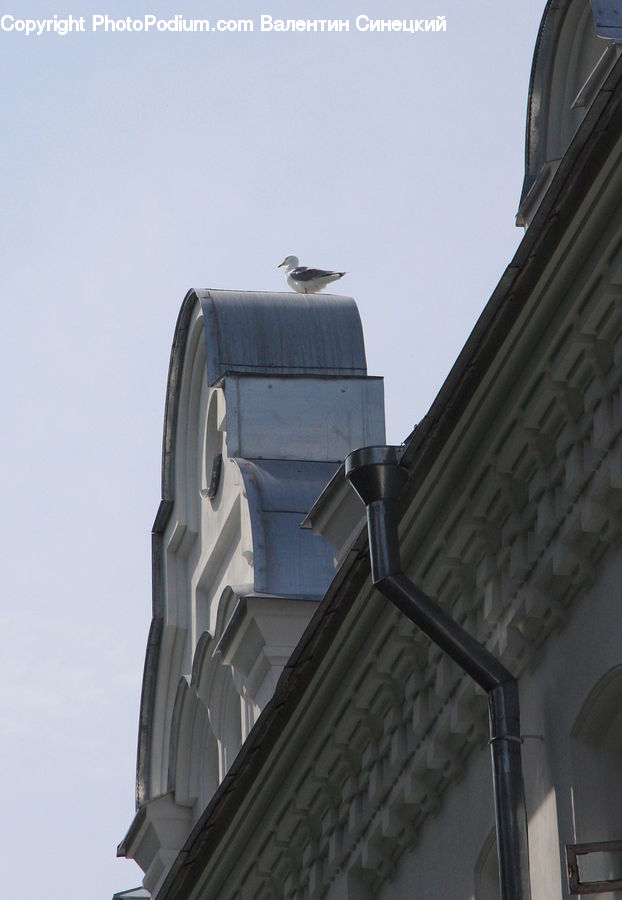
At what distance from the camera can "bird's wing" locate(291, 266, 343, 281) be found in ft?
62.6

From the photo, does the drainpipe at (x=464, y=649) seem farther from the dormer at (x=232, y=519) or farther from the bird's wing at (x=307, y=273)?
the bird's wing at (x=307, y=273)

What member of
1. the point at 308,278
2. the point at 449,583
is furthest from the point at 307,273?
the point at 449,583

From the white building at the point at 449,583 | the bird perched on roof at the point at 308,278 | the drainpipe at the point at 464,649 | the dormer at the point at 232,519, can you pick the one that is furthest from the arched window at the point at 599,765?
the bird perched on roof at the point at 308,278

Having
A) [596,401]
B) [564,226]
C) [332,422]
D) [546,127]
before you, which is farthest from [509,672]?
[332,422]

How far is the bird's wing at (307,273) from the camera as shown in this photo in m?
19.1

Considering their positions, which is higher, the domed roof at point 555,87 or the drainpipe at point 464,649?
the domed roof at point 555,87

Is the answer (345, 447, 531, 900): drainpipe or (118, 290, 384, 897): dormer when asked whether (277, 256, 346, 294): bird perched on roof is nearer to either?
(118, 290, 384, 897): dormer

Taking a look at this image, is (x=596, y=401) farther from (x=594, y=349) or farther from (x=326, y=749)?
(x=326, y=749)

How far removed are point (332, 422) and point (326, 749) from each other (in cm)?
528

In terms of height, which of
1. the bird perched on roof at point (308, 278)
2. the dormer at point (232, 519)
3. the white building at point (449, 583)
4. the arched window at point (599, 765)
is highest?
the bird perched on roof at point (308, 278)

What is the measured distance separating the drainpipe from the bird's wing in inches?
395

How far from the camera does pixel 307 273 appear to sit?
19234 millimetres

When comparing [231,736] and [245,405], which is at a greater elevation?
[245,405]

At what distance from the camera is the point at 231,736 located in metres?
16.0
